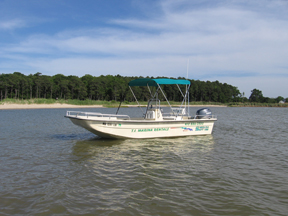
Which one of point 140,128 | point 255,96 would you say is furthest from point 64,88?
point 255,96

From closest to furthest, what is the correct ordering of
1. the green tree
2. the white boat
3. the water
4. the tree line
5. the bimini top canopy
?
1. the water
2. the white boat
3. the bimini top canopy
4. the tree line
5. the green tree

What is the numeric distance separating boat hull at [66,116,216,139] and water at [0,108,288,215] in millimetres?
970

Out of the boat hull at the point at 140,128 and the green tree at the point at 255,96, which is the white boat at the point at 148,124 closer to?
the boat hull at the point at 140,128

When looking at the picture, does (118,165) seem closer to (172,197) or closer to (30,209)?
(172,197)

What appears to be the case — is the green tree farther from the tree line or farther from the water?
the water

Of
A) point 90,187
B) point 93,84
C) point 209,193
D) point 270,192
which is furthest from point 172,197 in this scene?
point 93,84

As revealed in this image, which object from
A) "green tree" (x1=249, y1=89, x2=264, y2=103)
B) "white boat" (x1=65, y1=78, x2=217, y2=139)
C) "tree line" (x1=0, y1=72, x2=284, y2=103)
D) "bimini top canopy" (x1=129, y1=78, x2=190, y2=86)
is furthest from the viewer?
"green tree" (x1=249, y1=89, x2=264, y2=103)

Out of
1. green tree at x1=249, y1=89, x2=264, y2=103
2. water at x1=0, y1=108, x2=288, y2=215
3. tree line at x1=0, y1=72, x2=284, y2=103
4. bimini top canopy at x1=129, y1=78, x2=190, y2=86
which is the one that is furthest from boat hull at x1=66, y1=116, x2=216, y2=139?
green tree at x1=249, y1=89, x2=264, y2=103

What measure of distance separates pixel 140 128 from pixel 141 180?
619cm

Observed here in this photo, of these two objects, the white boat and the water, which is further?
the white boat

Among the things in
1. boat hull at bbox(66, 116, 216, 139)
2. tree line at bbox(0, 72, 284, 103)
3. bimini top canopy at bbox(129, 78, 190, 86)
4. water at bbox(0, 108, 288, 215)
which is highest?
tree line at bbox(0, 72, 284, 103)

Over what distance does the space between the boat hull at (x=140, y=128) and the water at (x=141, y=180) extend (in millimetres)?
970

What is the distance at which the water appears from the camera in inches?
215

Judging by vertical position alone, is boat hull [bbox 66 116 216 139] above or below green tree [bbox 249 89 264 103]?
below
